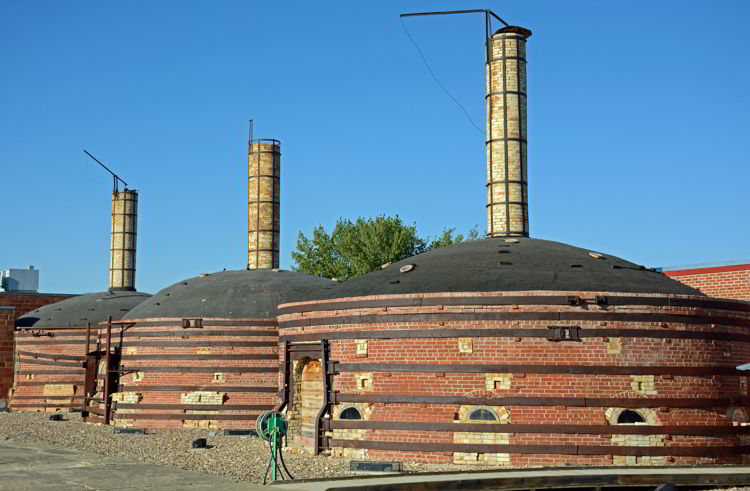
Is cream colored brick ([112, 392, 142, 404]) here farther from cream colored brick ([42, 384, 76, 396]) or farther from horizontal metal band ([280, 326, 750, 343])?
horizontal metal band ([280, 326, 750, 343])

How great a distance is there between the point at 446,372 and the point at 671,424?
4.70 meters

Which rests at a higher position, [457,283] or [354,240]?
[354,240]

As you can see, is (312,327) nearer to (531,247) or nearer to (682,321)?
(531,247)

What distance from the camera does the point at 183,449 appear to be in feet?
78.1

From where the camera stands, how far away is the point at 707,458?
20469 mm

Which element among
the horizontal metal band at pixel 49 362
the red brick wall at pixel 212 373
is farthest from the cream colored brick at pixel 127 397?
the horizontal metal band at pixel 49 362

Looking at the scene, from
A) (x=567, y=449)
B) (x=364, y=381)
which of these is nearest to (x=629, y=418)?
(x=567, y=449)

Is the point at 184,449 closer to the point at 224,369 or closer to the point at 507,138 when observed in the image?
the point at 224,369

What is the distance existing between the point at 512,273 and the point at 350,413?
186 inches

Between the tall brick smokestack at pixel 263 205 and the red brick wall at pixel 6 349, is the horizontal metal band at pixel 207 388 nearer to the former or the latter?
the tall brick smokestack at pixel 263 205

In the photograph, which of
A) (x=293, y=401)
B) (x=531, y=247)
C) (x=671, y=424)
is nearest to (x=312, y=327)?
(x=293, y=401)

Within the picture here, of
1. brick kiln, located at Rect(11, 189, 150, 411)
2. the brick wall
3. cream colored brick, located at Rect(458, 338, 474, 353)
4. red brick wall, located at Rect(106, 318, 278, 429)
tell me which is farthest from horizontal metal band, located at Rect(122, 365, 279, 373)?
cream colored brick, located at Rect(458, 338, 474, 353)

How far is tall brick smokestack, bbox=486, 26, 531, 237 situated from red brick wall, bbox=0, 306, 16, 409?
24.6 metres

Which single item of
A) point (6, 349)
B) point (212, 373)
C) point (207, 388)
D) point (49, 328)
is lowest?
point (207, 388)
